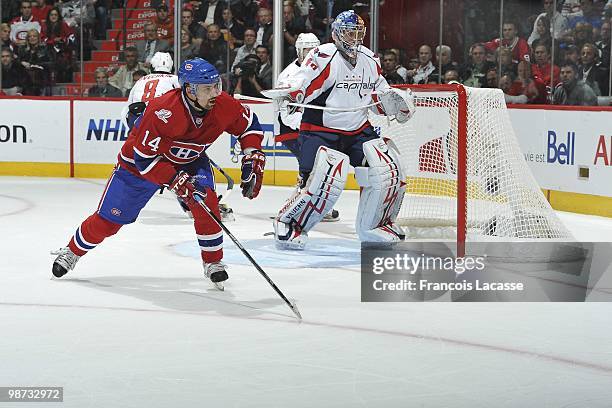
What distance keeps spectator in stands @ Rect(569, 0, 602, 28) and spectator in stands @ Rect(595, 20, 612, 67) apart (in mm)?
70

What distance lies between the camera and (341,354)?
3393mm

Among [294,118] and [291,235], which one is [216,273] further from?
[294,118]

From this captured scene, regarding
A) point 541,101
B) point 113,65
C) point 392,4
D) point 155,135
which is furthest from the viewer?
point 113,65

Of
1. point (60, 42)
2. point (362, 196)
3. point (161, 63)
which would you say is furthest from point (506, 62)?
point (60, 42)

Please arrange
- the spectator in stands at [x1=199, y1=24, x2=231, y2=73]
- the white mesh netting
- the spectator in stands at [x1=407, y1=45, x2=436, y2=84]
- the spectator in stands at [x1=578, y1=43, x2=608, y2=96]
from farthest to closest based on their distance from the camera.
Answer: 1. the spectator in stands at [x1=199, y1=24, x2=231, y2=73]
2. the spectator in stands at [x1=407, y1=45, x2=436, y2=84]
3. the spectator in stands at [x1=578, y1=43, x2=608, y2=96]
4. the white mesh netting

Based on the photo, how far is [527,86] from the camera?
28.3ft

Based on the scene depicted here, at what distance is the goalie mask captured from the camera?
5.48 meters

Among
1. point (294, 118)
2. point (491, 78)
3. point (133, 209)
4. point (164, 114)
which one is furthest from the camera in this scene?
point (491, 78)

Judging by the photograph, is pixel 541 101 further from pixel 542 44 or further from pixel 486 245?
pixel 486 245

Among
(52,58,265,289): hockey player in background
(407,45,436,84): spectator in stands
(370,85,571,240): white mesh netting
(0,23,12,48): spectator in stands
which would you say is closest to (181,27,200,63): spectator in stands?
(0,23,12,48): spectator in stands

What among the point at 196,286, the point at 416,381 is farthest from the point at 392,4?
the point at 416,381

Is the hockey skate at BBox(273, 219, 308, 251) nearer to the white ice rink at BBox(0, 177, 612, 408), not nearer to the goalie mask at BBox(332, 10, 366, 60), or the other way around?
the white ice rink at BBox(0, 177, 612, 408)

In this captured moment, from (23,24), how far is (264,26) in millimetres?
2454

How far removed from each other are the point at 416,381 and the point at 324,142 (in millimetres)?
2677
